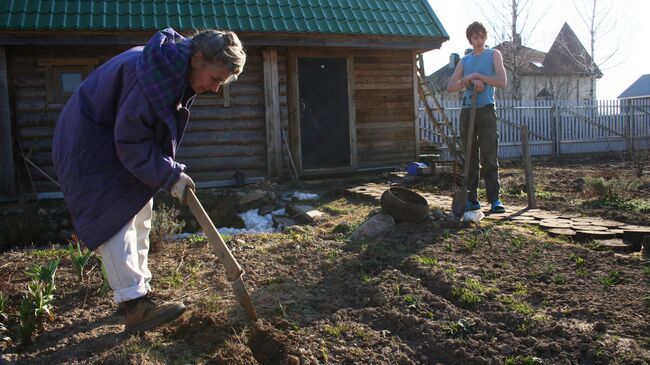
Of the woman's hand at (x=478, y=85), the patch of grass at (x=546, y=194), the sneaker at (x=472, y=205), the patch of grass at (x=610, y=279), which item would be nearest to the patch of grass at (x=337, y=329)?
the patch of grass at (x=610, y=279)

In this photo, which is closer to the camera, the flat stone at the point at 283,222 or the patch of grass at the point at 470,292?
the patch of grass at the point at 470,292

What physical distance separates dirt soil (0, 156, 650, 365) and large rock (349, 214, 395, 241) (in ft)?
0.45

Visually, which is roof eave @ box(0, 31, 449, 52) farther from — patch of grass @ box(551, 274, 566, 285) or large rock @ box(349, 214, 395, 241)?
patch of grass @ box(551, 274, 566, 285)

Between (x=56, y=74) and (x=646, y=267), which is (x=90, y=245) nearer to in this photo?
(x=646, y=267)

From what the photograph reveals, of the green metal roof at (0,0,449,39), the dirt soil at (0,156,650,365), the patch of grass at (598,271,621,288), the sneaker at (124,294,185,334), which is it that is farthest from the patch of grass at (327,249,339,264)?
the green metal roof at (0,0,449,39)

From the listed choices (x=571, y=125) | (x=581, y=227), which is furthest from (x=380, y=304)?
(x=571, y=125)

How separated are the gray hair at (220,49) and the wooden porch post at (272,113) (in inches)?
274

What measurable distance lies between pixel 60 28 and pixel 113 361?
6.80m

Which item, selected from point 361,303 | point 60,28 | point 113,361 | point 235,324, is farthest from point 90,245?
point 60,28

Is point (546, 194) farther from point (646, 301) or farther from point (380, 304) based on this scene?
point (380, 304)

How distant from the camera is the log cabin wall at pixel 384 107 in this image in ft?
34.6

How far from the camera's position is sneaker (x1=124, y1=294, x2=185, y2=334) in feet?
9.75

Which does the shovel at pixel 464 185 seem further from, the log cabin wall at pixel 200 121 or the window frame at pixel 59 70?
the window frame at pixel 59 70

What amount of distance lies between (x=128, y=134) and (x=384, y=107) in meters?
8.40
